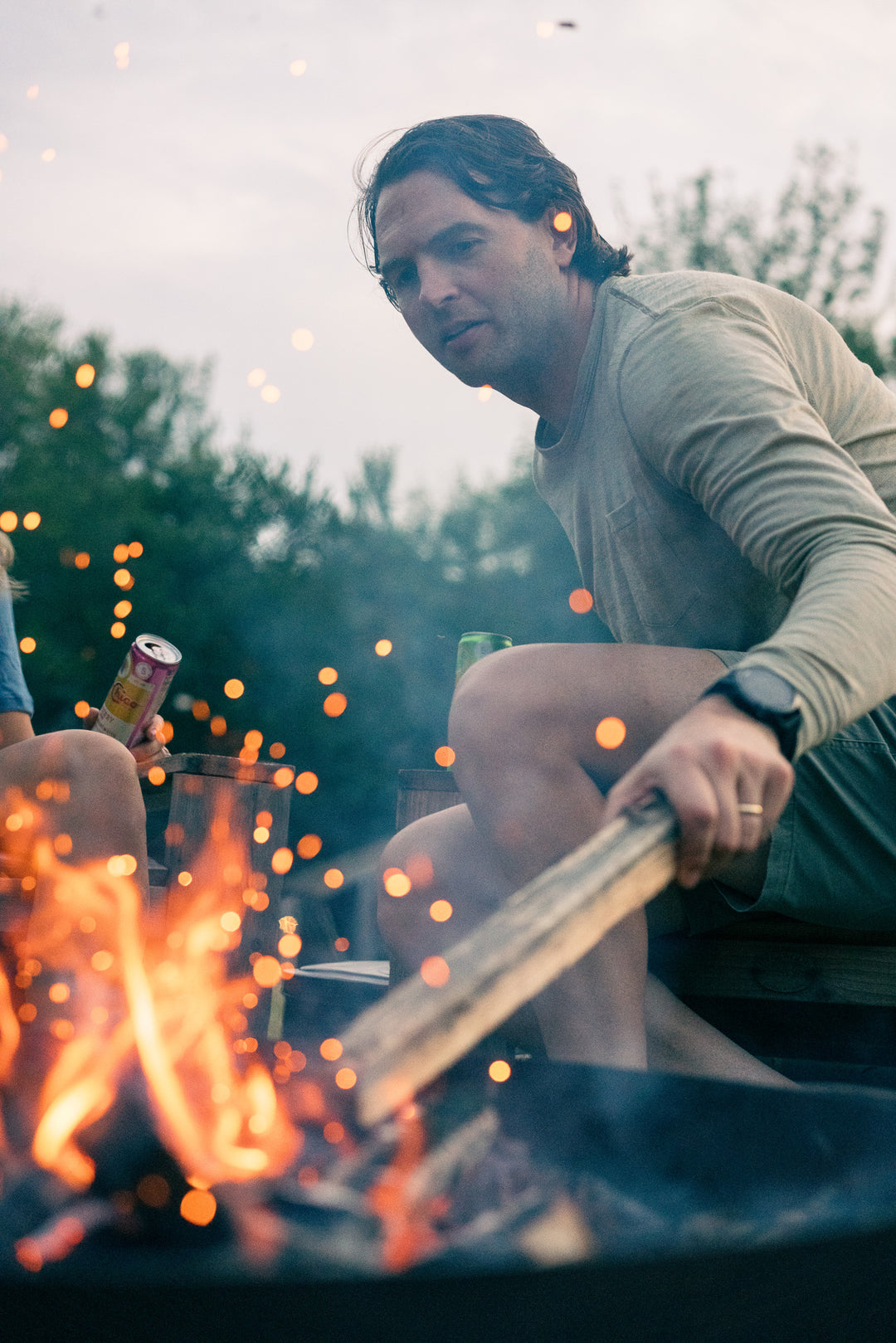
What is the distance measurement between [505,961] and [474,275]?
997mm

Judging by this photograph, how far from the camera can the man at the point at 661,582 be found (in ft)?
2.10

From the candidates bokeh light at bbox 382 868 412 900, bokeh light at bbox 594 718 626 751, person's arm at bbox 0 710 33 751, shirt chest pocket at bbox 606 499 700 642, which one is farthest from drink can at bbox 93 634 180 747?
bokeh light at bbox 594 718 626 751

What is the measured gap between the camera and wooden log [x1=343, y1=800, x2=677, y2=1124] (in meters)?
0.39

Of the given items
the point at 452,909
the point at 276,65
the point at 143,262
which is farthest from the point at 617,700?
the point at 143,262

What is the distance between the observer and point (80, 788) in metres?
1.79

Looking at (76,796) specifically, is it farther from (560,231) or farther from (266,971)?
(560,231)

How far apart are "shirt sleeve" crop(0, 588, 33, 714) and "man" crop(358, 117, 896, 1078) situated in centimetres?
120

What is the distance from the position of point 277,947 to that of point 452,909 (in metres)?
1.34

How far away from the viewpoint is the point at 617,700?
94 cm

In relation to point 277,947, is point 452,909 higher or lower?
higher

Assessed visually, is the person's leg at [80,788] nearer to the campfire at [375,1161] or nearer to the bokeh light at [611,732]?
the campfire at [375,1161]

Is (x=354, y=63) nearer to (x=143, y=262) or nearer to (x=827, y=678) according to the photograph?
(x=827, y=678)

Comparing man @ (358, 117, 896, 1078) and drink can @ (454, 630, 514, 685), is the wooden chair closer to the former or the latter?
man @ (358, 117, 896, 1078)

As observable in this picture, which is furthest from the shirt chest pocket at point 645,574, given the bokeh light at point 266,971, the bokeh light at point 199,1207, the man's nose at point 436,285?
the bokeh light at point 266,971
